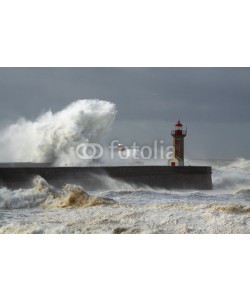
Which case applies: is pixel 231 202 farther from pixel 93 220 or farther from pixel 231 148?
pixel 93 220

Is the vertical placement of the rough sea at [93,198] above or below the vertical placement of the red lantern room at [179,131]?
below

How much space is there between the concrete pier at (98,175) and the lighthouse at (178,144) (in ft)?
0.36

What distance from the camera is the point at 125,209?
605cm

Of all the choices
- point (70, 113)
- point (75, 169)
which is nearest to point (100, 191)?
point (75, 169)

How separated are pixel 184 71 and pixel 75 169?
1.96 meters

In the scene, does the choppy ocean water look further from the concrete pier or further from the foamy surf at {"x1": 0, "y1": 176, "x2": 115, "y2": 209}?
the concrete pier

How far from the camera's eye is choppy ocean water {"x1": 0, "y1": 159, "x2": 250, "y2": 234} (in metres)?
5.58

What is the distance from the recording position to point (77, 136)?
7.04 metres

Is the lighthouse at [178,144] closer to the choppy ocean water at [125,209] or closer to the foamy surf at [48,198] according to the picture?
the choppy ocean water at [125,209]

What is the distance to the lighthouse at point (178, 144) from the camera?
6.43 m

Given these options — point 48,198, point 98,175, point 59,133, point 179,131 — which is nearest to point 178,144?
point 179,131
